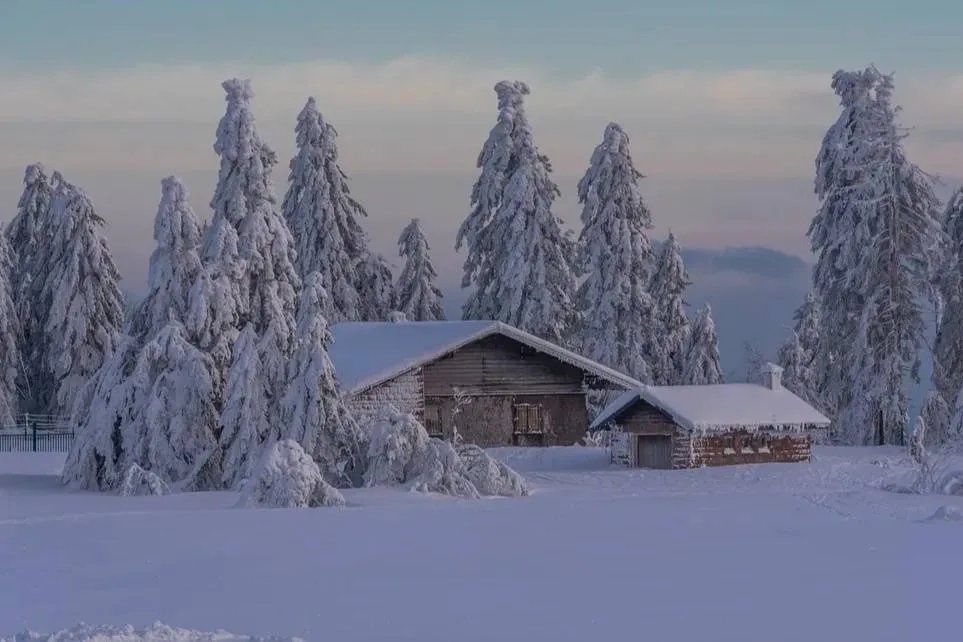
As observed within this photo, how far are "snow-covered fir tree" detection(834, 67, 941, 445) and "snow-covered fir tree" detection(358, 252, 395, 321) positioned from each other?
23.8 meters

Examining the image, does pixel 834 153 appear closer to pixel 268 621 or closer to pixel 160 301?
pixel 160 301

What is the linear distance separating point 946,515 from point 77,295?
41473 mm

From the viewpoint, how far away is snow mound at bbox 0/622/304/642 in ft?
44.7

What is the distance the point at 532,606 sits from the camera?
51.8 ft

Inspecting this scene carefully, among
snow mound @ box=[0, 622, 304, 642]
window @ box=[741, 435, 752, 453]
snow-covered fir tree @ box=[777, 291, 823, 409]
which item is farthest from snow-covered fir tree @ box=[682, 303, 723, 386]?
snow mound @ box=[0, 622, 304, 642]

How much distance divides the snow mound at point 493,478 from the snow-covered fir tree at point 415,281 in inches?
1336

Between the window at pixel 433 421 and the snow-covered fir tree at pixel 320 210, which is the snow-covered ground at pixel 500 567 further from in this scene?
the snow-covered fir tree at pixel 320 210

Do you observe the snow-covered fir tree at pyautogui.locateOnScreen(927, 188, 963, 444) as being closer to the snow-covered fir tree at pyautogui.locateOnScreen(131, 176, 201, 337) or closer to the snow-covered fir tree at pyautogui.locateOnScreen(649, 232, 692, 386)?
the snow-covered fir tree at pyautogui.locateOnScreen(649, 232, 692, 386)

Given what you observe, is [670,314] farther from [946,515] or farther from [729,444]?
[946,515]

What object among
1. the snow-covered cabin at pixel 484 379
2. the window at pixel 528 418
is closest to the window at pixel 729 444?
the snow-covered cabin at pixel 484 379

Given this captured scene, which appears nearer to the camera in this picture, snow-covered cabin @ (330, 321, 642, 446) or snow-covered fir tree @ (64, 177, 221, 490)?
snow-covered fir tree @ (64, 177, 221, 490)

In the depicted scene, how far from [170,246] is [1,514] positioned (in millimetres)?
10516


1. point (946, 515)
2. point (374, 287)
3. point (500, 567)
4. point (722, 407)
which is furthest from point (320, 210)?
point (500, 567)

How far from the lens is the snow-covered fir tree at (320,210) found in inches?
2436
